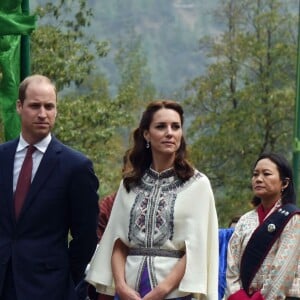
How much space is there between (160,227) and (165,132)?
19.4 inches

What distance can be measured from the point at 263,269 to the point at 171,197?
1.19 m

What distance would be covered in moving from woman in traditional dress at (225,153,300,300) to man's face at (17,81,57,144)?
1.74 metres

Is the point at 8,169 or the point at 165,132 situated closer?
the point at 8,169

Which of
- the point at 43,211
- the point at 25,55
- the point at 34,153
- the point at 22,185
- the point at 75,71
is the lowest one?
the point at 75,71

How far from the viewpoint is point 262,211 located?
772 cm

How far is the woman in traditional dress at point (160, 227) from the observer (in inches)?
253

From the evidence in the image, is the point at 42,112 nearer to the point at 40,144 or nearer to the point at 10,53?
the point at 40,144

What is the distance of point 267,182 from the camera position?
301 inches

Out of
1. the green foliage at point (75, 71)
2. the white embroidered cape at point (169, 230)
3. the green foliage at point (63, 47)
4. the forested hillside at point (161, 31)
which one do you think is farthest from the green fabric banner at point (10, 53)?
the forested hillside at point (161, 31)

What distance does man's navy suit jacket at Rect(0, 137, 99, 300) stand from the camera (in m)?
6.33

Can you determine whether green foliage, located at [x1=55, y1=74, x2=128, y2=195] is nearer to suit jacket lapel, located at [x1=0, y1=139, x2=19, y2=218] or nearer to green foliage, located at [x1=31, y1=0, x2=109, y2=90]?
green foliage, located at [x1=31, y1=0, x2=109, y2=90]

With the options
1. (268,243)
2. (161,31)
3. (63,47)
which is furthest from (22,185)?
(161,31)

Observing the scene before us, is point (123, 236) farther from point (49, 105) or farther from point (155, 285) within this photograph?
point (49, 105)

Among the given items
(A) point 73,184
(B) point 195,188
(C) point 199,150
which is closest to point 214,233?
(B) point 195,188
